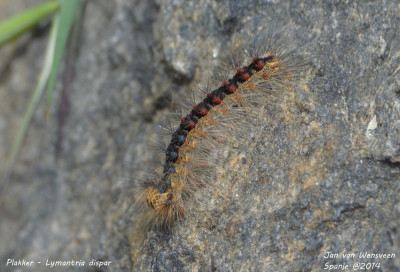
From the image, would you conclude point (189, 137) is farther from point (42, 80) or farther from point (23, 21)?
point (23, 21)

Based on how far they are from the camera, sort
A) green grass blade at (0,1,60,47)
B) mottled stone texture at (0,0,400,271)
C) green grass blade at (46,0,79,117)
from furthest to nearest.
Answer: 1. green grass blade at (0,1,60,47)
2. green grass blade at (46,0,79,117)
3. mottled stone texture at (0,0,400,271)

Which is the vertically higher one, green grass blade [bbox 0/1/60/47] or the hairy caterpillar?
green grass blade [bbox 0/1/60/47]

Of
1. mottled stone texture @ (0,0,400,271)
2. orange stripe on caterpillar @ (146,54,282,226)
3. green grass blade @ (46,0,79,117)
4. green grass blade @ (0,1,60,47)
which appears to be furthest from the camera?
green grass blade @ (0,1,60,47)

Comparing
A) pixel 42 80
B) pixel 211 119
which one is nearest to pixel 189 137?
pixel 211 119

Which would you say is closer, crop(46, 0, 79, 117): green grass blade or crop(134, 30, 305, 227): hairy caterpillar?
crop(134, 30, 305, 227): hairy caterpillar

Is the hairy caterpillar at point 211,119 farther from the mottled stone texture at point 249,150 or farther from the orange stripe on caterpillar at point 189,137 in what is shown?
the mottled stone texture at point 249,150

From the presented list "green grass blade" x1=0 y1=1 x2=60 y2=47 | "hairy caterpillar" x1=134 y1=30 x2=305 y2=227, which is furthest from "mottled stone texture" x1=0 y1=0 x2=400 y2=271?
"green grass blade" x1=0 y1=1 x2=60 y2=47

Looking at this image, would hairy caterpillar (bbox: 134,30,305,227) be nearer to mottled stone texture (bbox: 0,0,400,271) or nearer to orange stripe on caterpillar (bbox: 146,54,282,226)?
orange stripe on caterpillar (bbox: 146,54,282,226)
